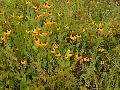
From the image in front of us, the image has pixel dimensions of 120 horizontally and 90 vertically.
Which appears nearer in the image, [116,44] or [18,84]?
[18,84]

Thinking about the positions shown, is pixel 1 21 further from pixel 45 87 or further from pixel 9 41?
pixel 45 87

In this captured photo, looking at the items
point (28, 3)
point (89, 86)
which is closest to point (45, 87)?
point (89, 86)

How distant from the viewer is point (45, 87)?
311cm

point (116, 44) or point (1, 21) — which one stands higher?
point (1, 21)

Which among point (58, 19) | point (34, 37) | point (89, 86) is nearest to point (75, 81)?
point (89, 86)

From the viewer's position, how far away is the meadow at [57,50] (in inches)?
122

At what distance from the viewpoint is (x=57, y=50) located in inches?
135

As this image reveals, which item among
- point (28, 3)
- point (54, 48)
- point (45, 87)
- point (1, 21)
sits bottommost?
point (45, 87)

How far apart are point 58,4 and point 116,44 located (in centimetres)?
122

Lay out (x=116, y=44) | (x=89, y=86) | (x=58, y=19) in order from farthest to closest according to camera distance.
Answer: (x=58, y=19), (x=116, y=44), (x=89, y=86)

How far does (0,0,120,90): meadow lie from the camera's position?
10.2ft

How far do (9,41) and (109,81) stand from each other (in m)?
1.19

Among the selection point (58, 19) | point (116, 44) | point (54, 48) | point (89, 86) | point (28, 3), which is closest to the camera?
point (89, 86)

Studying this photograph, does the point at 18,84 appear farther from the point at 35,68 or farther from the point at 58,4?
the point at 58,4
